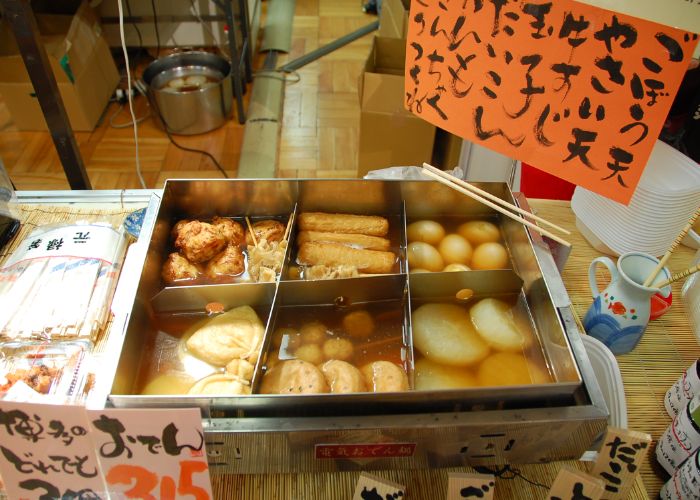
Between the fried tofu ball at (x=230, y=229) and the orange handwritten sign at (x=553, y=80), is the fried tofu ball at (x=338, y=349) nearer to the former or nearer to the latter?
the fried tofu ball at (x=230, y=229)

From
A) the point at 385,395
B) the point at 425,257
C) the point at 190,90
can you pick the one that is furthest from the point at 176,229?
the point at 190,90

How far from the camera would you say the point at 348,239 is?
5.49 ft

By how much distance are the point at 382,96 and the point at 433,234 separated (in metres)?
1.16

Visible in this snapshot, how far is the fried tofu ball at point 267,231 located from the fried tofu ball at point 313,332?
1.08 ft

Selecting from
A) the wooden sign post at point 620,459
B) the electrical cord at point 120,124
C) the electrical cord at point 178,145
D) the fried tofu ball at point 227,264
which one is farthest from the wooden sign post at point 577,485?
the electrical cord at point 120,124

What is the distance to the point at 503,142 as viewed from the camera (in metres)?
1.23

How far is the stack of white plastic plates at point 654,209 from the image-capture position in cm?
146

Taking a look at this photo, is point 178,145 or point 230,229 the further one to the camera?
point 178,145

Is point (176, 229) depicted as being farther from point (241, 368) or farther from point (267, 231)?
point (241, 368)

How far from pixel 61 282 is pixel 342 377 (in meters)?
0.82

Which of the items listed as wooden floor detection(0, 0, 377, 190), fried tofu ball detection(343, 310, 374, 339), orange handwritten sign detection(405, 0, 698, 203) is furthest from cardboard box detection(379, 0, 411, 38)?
fried tofu ball detection(343, 310, 374, 339)

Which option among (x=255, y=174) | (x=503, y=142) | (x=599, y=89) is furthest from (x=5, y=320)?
(x=255, y=174)

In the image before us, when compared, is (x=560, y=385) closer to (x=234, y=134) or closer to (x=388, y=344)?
(x=388, y=344)

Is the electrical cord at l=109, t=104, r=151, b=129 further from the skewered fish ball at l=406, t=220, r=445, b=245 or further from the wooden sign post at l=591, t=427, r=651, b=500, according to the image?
the wooden sign post at l=591, t=427, r=651, b=500
